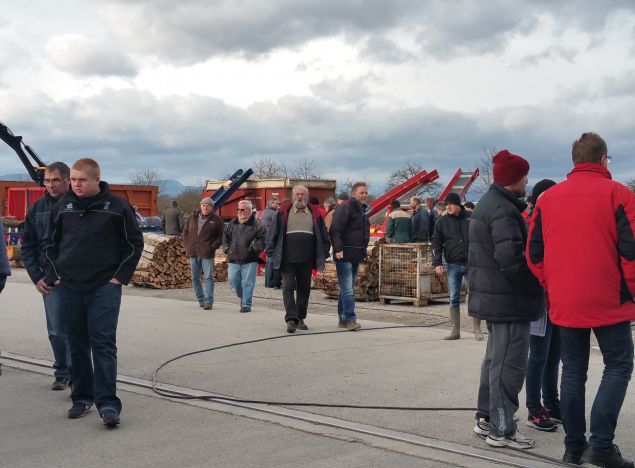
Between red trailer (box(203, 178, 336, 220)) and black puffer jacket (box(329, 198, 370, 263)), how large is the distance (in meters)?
15.5

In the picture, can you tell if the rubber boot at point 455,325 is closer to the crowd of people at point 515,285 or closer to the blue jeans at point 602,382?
the crowd of people at point 515,285

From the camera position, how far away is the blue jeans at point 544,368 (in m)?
6.24

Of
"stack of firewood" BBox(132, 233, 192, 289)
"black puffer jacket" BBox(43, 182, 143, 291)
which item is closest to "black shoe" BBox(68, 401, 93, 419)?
"black puffer jacket" BBox(43, 182, 143, 291)

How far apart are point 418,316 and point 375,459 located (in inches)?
307

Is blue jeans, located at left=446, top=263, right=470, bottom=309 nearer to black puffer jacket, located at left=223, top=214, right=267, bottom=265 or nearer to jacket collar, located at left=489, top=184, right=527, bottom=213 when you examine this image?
black puffer jacket, located at left=223, top=214, right=267, bottom=265

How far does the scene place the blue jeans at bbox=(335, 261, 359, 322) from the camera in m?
11.3

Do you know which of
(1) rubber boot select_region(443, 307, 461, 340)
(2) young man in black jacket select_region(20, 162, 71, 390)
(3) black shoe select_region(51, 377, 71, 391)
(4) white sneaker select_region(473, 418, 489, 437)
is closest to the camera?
(4) white sneaker select_region(473, 418, 489, 437)

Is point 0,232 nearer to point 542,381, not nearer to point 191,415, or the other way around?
point 191,415

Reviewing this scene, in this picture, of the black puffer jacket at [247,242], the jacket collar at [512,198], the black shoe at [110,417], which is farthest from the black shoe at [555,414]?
the black puffer jacket at [247,242]

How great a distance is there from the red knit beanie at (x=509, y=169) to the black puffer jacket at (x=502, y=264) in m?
0.06

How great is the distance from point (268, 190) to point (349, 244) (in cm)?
1683

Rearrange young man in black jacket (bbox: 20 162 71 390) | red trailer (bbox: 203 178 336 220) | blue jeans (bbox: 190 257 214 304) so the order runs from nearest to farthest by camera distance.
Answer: young man in black jacket (bbox: 20 162 71 390), blue jeans (bbox: 190 257 214 304), red trailer (bbox: 203 178 336 220)

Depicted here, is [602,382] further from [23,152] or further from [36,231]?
[23,152]

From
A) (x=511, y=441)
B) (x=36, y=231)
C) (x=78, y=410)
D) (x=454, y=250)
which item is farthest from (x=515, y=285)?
(x=454, y=250)
